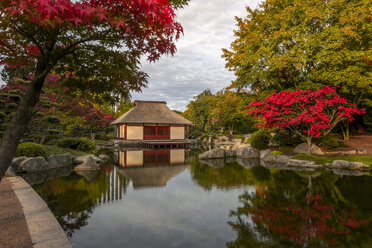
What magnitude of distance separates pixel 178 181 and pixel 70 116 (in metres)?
15.0

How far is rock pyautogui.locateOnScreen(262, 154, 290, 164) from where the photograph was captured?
12.6 metres

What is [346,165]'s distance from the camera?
1074 cm

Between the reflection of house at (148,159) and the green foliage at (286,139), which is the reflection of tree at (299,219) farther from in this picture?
the green foliage at (286,139)

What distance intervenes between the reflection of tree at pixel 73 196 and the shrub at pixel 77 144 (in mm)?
5430

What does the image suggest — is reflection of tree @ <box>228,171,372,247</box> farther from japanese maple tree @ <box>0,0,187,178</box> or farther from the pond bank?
japanese maple tree @ <box>0,0,187,178</box>

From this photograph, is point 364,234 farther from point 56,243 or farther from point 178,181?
point 178,181

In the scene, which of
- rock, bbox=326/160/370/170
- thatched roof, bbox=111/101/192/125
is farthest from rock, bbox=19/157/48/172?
thatched roof, bbox=111/101/192/125

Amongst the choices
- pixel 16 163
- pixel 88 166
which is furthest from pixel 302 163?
pixel 16 163

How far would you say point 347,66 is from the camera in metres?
12.9

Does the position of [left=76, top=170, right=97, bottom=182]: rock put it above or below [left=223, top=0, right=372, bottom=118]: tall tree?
below

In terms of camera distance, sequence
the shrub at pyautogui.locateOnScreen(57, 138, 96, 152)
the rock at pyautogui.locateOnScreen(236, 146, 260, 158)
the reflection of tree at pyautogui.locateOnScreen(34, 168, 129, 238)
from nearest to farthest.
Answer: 1. the reflection of tree at pyautogui.locateOnScreen(34, 168, 129, 238)
2. the shrub at pyautogui.locateOnScreen(57, 138, 96, 152)
3. the rock at pyautogui.locateOnScreen(236, 146, 260, 158)

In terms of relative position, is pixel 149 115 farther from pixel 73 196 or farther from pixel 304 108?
pixel 73 196

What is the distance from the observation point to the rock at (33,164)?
9.93 m

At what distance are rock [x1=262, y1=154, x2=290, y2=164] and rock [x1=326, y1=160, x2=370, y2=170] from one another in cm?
212
